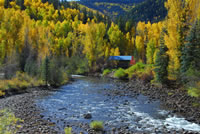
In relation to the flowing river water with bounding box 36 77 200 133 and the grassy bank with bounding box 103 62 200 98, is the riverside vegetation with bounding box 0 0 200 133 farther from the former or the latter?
the flowing river water with bounding box 36 77 200 133

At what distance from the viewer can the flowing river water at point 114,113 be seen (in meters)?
12.5

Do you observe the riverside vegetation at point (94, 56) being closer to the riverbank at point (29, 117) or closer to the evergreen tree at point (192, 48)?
the evergreen tree at point (192, 48)

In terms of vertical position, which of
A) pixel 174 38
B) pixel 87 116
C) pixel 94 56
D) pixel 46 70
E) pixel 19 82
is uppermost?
pixel 174 38

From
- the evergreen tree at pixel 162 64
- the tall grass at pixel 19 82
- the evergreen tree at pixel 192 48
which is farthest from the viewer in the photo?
the evergreen tree at pixel 162 64

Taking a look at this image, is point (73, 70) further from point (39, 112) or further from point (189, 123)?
point (189, 123)

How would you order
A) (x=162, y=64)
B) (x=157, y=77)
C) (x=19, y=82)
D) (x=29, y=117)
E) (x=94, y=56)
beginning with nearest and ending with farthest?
(x=29, y=117) → (x=19, y=82) → (x=162, y=64) → (x=157, y=77) → (x=94, y=56)

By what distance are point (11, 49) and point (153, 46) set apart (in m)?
40.2

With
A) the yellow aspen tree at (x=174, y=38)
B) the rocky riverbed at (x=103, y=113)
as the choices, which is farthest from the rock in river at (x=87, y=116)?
the yellow aspen tree at (x=174, y=38)

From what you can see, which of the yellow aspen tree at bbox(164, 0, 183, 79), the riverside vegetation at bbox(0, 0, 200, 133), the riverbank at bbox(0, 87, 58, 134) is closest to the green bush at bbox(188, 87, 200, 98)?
Result: the riverside vegetation at bbox(0, 0, 200, 133)

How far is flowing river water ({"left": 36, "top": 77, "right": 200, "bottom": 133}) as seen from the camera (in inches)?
494

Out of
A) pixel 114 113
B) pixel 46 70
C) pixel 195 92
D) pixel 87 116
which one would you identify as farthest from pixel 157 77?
pixel 87 116

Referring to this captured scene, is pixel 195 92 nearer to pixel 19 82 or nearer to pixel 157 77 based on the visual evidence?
pixel 157 77

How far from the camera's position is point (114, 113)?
51.1ft

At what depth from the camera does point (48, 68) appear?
2817 cm
